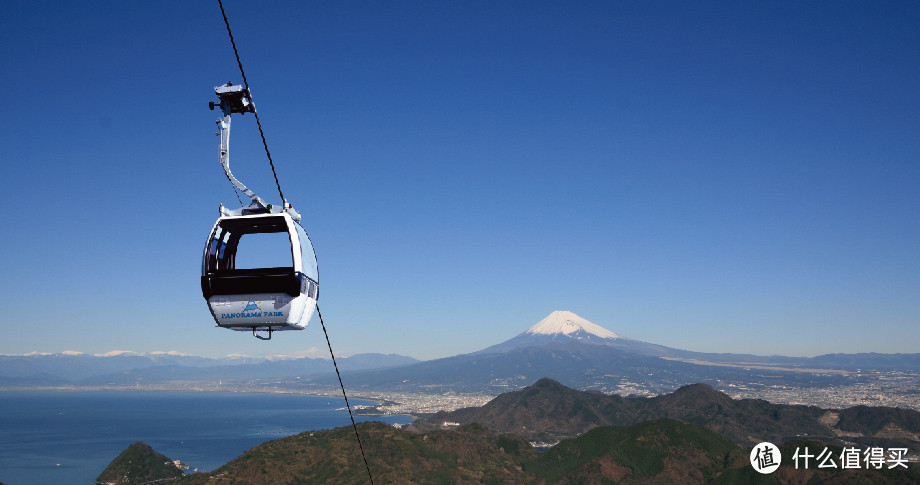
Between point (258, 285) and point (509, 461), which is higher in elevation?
point (258, 285)

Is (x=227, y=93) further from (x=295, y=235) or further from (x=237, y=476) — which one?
(x=237, y=476)

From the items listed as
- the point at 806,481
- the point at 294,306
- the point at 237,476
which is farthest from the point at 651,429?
the point at 294,306

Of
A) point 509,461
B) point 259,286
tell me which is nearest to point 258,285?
point 259,286

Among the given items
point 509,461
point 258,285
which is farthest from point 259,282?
point 509,461

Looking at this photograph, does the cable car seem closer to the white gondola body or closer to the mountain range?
the white gondola body

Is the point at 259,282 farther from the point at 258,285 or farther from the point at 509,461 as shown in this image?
the point at 509,461

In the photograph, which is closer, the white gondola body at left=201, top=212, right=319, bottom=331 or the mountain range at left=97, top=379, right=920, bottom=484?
the white gondola body at left=201, top=212, right=319, bottom=331

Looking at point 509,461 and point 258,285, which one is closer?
point 258,285

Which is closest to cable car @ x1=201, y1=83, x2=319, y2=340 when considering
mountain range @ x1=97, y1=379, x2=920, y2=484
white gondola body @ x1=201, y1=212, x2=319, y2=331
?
white gondola body @ x1=201, y1=212, x2=319, y2=331
